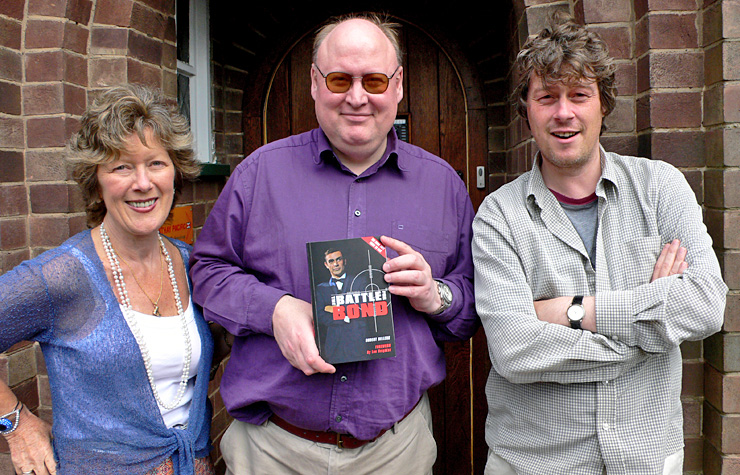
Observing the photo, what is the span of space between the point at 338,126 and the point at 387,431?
1.02 metres

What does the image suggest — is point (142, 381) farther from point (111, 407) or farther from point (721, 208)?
point (721, 208)

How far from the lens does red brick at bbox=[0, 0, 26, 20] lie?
217 cm

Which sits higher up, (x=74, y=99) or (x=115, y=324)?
(x=74, y=99)

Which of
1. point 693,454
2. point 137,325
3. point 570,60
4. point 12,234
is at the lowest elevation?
point 693,454

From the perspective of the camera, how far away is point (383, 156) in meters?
1.93

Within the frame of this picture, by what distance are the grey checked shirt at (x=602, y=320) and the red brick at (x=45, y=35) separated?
1849 mm

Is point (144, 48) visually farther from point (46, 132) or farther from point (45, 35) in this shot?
point (46, 132)

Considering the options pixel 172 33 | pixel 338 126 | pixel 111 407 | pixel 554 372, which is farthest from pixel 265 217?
pixel 172 33

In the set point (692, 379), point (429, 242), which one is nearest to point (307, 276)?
point (429, 242)

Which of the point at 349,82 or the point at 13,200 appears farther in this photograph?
the point at 13,200

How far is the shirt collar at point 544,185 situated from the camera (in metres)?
1.75

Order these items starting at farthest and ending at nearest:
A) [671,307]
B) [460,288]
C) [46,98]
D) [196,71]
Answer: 1. [196,71]
2. [46,98]
3. [460,288]
4. [671,307]

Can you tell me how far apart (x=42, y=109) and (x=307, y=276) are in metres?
1.37

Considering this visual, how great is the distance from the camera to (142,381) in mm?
1675
